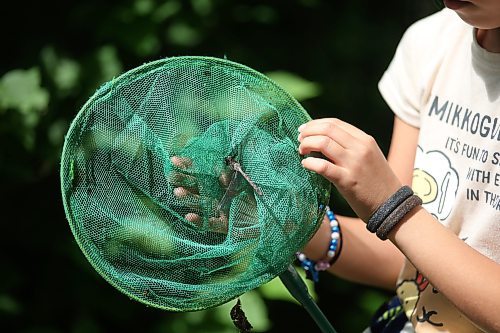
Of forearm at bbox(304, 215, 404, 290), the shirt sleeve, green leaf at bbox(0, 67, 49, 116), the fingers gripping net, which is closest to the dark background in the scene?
green leaf at bbox(0, 67, 49, 116)

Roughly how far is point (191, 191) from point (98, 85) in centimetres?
105

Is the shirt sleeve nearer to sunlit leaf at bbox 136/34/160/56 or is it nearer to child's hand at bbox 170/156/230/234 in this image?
child's hand at bbox 170/156/230/234

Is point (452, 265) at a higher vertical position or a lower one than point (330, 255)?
higher

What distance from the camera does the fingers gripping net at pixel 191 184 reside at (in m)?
1.29

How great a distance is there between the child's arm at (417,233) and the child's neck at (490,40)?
27cm

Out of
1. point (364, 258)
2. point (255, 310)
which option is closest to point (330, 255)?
point (364, 258)

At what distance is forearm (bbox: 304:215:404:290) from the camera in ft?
5.18

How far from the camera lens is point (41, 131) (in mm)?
2303

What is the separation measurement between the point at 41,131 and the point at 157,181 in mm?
1062

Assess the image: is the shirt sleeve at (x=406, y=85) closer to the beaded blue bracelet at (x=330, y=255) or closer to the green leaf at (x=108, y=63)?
the beaded blue bracelet at (x=330, y=255)

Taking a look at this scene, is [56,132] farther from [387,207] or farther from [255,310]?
[387,207]

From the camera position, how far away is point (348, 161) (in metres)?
1.23

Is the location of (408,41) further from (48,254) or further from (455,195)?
(48,254)

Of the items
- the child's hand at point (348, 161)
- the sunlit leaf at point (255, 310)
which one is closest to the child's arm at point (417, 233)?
the child's hand at point (348, 161)
